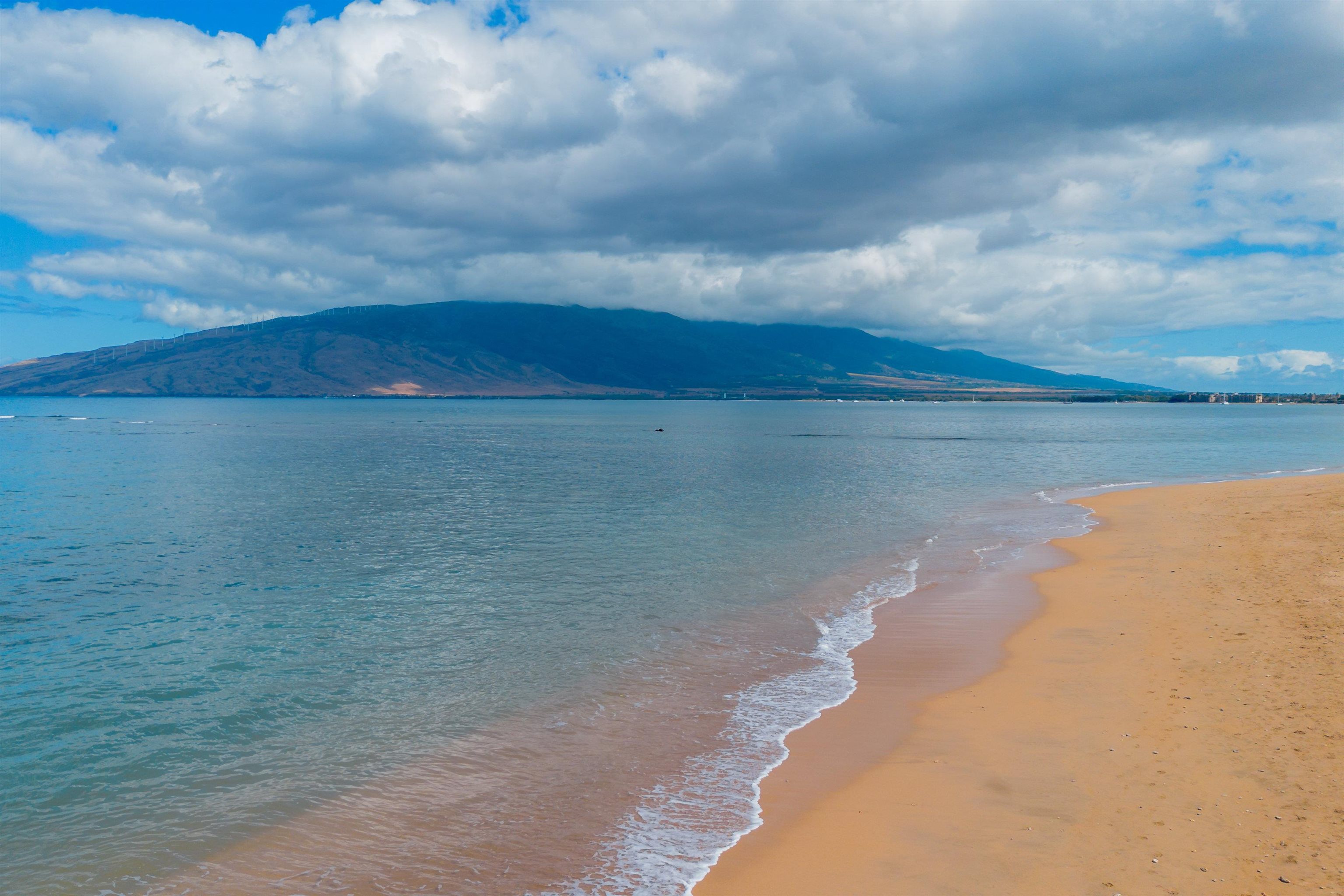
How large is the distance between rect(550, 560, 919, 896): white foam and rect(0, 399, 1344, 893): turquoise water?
86 millimetres

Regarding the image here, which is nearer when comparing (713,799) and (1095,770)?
(713,799)

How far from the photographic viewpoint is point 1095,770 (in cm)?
1135

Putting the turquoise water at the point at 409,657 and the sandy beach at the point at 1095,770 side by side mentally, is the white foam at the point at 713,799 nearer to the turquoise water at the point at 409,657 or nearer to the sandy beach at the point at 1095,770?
the turquoise water at the point at 409,657

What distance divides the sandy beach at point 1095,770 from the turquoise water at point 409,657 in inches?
53.4

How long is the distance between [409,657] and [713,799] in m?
9.24

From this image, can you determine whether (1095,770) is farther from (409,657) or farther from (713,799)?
(409,657)

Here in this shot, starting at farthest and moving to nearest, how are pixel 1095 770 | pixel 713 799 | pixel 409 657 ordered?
pixel 409 657 < pixel 1095 770 < pixel 713 799

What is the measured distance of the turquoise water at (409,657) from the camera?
10.5 metres

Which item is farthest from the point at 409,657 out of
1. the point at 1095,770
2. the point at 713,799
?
the point at 1095,770

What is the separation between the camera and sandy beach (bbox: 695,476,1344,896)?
8.90 m

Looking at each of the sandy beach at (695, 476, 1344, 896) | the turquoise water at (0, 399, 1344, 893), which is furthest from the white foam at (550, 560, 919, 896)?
the sandy beach at (695, 476, 1344, 896)

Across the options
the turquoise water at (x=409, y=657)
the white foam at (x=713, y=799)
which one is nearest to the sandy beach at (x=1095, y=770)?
→ the white foam at (x=713, y=799)

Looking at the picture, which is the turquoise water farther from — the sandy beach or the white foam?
the sandy beach

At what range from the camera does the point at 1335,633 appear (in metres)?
16.2
